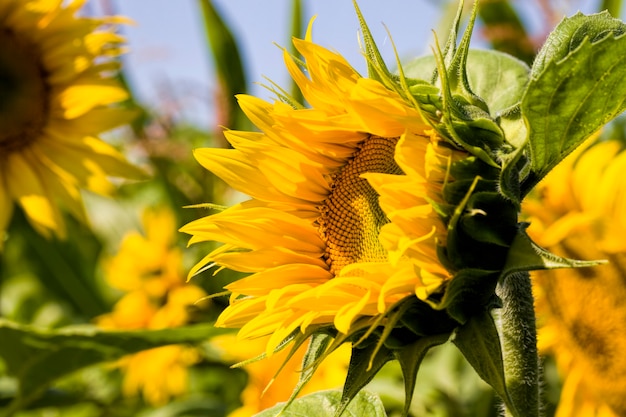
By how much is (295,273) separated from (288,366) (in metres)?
0.62

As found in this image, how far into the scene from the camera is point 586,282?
1.18 m

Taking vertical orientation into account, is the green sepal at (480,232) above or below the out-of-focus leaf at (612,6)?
below

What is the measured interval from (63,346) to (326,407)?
2.15 ft

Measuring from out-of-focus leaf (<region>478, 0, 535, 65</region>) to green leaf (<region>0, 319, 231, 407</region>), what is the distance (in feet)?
4.37

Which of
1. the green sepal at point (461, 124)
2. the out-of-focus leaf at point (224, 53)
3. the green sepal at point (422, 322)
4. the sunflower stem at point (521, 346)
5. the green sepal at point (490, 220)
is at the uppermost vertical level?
the out-of-focus leaf at point (224, 53)

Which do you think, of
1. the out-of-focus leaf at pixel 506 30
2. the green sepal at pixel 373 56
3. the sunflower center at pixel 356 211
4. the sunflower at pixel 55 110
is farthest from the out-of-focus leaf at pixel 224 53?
the green sepal at pixel 373 56

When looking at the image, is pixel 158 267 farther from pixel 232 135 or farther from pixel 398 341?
pixel 398 341

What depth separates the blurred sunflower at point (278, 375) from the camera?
1.32 meters

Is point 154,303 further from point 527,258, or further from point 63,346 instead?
point 527,258

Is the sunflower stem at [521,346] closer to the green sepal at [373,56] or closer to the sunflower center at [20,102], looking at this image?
the green sepal at [373,56]

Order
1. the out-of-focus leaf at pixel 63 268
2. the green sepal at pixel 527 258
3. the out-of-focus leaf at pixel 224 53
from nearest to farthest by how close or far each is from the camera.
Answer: the green sepal at pixel 527 258
the out-of-focus leaf at pixel 63 268
the out-of-focus leaf at pixel 224 53

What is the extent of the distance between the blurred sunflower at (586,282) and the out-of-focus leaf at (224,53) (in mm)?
1708

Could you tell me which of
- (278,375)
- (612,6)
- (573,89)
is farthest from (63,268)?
(573,89)

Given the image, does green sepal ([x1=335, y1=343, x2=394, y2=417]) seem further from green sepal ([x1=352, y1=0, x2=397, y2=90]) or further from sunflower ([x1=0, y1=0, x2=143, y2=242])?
sunflower ([x1=0, y1=0, x2=143, y2=242])
